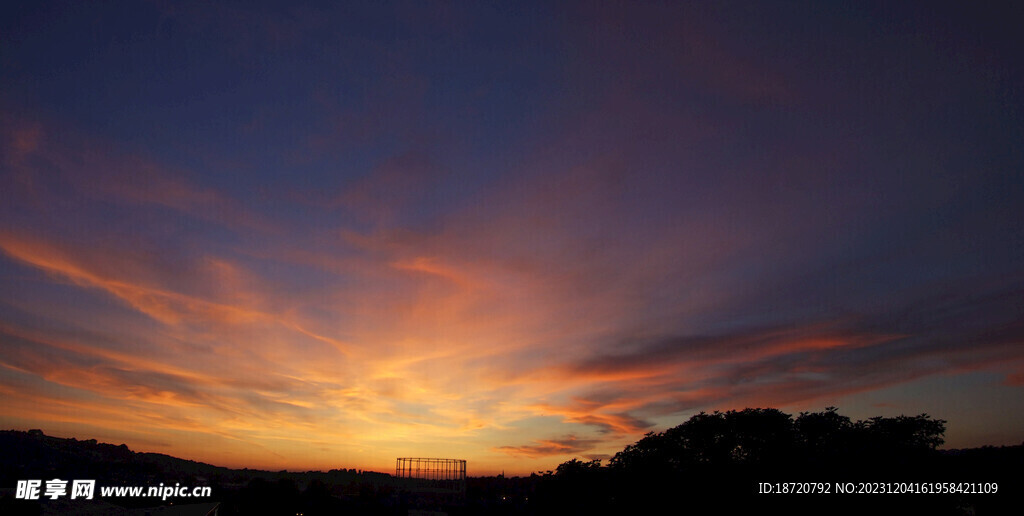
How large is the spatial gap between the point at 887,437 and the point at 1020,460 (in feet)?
23.0

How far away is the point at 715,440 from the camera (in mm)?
46219

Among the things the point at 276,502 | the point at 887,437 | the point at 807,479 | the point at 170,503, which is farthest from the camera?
the point at 276,502

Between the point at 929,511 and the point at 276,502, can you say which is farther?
the point at 276,502

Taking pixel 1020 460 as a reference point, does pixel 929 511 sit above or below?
below

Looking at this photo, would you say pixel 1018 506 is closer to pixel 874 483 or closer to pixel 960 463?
pixel 960 463

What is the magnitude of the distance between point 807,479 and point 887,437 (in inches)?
339

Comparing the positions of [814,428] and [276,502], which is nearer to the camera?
[814,428]

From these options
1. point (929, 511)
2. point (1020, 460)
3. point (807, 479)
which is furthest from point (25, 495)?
point (1020, 460)

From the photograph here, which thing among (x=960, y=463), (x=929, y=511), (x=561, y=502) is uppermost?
(x=960, y=463)

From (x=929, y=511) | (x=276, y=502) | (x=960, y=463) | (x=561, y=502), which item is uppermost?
(x=960, y=463)

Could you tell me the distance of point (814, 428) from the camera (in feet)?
140

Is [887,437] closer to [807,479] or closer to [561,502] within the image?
[807,479]

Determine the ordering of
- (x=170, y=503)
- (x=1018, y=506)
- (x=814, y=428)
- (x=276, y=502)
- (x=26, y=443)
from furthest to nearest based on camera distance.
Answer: (x=26, y=443) < (x=276, y=502) < (x=170, y=503) < (x=814, y=428) < (x=1018, y=506)

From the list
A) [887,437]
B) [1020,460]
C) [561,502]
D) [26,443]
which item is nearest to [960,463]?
[1020,460]
